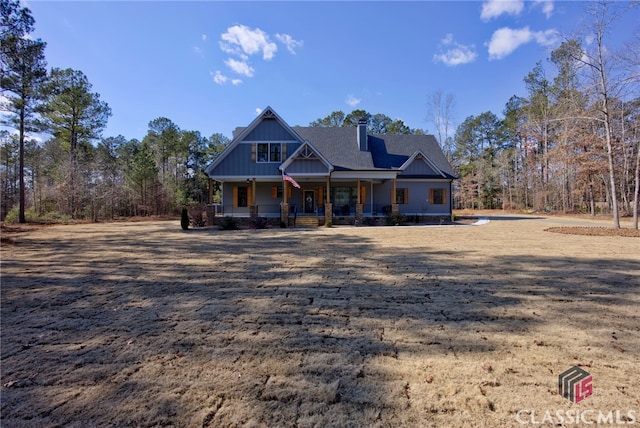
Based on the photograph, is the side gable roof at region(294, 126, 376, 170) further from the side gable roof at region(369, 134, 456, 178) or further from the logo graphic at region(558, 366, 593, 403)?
the logo graphic at region(558, 366, 593, 403)

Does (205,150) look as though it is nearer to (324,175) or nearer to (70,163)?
(70,163)

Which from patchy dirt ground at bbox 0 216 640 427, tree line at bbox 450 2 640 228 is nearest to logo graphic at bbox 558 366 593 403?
patchy dirt ground at bbox 0 216 640 427

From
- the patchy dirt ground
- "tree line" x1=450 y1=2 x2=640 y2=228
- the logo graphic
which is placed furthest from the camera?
"tree line" x1=450 y1=2 x2=640 y2=228

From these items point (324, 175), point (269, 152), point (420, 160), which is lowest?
point (324, 175)

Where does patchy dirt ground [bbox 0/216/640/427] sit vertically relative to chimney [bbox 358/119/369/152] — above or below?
below

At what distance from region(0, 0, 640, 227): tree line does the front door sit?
12767 millimetres

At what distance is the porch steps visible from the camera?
18247mm

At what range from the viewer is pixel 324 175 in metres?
18.5

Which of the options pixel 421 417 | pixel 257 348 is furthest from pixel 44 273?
pixel 421 417

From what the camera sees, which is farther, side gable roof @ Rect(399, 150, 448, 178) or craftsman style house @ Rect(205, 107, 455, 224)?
side gable roof @ Rect(399, 150, 448, 178)

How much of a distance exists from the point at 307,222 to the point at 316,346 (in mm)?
15540

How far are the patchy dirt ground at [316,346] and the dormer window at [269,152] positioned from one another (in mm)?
14882

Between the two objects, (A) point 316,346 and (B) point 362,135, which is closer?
(A) point 316,346

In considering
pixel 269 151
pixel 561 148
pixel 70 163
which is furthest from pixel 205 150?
pixel 561 148
